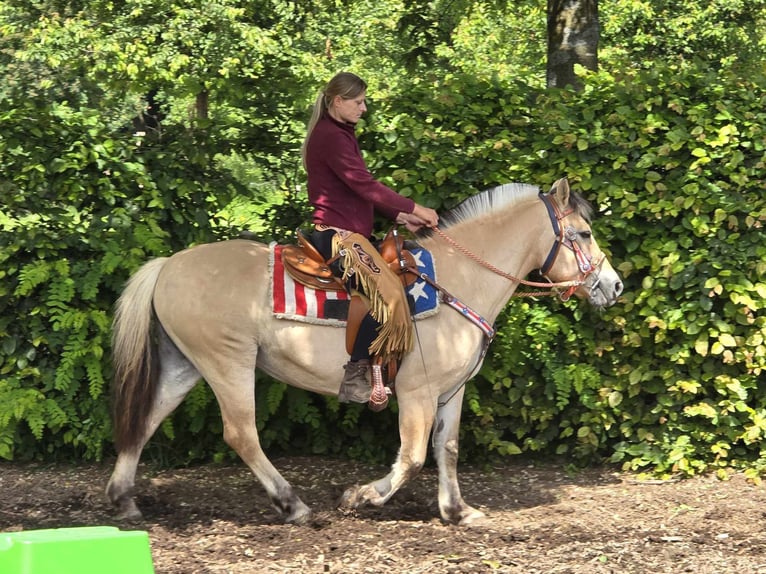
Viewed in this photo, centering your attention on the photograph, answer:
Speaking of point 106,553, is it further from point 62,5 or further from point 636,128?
point 62,5

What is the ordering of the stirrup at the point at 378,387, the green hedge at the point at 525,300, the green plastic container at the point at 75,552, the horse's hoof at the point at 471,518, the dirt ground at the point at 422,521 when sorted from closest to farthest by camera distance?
the green plastic container at the point at 75,552 → the dirt ground at the point at 422,521 → the stirrup at the point at 378,387 → the horse's hoof at the point at 471,518 → the green hedge at the point at 525,300

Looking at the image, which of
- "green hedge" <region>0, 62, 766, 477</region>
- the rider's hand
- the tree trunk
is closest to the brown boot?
the rider's hand

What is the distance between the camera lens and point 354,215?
5.51 metres

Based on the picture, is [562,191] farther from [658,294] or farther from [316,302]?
[316,302]

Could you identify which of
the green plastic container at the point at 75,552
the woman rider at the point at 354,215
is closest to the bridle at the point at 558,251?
the woman rider at the point at 354,215

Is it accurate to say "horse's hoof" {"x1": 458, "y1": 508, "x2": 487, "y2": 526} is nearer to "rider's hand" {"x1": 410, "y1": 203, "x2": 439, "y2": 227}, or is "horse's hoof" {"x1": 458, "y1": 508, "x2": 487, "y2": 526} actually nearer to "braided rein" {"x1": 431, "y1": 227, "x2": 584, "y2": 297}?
"braided rein" {"x1": 431, "y1": 227, "x2": 584, "y2": 297}

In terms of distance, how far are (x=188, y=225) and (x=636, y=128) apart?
10.1 ft

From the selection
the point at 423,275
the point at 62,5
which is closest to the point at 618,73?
the point at 423,275

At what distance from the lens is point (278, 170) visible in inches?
273

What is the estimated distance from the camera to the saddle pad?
5.44m

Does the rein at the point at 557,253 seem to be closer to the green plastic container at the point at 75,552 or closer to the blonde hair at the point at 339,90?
the blonde hair at the point at 339,90

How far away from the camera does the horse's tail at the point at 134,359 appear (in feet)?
18.4

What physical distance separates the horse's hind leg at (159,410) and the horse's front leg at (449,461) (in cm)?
149

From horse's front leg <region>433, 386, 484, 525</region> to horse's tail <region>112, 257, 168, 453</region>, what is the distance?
1.70 m
